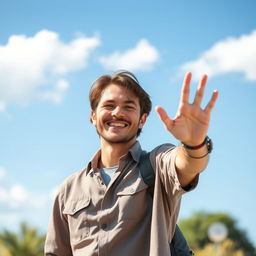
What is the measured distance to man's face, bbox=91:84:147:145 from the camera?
474cm

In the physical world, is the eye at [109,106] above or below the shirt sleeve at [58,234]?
above

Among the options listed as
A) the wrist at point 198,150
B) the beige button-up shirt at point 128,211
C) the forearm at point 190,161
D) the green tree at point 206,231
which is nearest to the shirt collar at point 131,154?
the beige button-up shirt at point 128,211

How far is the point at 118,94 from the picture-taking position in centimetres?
484

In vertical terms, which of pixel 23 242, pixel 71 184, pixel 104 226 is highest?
pixel 23 242

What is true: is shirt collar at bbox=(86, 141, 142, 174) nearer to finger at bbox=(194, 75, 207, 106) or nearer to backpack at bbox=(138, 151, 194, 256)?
backpack at bbox=(138, 151, 194, 256)

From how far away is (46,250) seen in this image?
17.0 feet

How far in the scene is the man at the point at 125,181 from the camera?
3.83 m

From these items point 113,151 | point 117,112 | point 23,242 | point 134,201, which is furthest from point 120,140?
point 23,242

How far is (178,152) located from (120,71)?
56.9 inches

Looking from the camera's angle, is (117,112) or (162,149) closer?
(162,149)

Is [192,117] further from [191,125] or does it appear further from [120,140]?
[120,140]

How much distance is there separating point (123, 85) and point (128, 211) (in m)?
1.20

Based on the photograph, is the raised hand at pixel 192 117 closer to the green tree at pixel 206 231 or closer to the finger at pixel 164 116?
the finger at pixel 164 116

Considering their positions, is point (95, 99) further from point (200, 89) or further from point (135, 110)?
point (200, 89)
